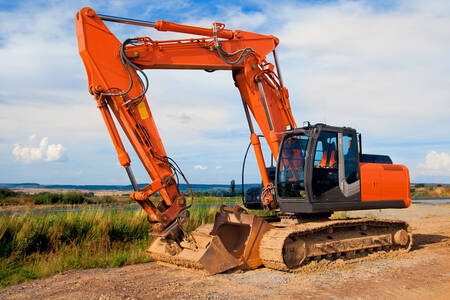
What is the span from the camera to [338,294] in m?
6.68

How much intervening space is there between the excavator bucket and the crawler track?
23 cm

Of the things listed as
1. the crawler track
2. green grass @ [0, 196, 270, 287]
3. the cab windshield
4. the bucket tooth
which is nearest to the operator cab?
the cab windshield

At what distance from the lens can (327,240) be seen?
29.9 ft

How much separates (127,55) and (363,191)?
5.66m

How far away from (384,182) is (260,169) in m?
2.93

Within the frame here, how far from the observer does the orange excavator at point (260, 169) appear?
7906 mm

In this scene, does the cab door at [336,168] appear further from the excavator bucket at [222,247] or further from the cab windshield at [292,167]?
the excavator bucket at [222,247]

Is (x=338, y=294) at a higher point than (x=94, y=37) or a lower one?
lower

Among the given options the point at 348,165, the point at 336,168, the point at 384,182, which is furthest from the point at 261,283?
the point at 384,182

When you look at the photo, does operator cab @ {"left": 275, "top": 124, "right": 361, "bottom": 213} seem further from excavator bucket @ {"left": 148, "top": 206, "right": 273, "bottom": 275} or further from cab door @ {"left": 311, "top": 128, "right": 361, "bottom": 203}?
excavator bucket @ {"left": 148, "top": 206, "right": 273, "bottom": 275}

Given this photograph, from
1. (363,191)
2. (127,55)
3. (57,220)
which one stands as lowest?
(57,220)

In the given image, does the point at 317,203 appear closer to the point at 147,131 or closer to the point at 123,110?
the point at 147,131

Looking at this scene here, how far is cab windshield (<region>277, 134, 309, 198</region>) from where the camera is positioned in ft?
29.1

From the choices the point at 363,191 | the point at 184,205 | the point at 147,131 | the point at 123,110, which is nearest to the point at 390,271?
the point at 363,191
